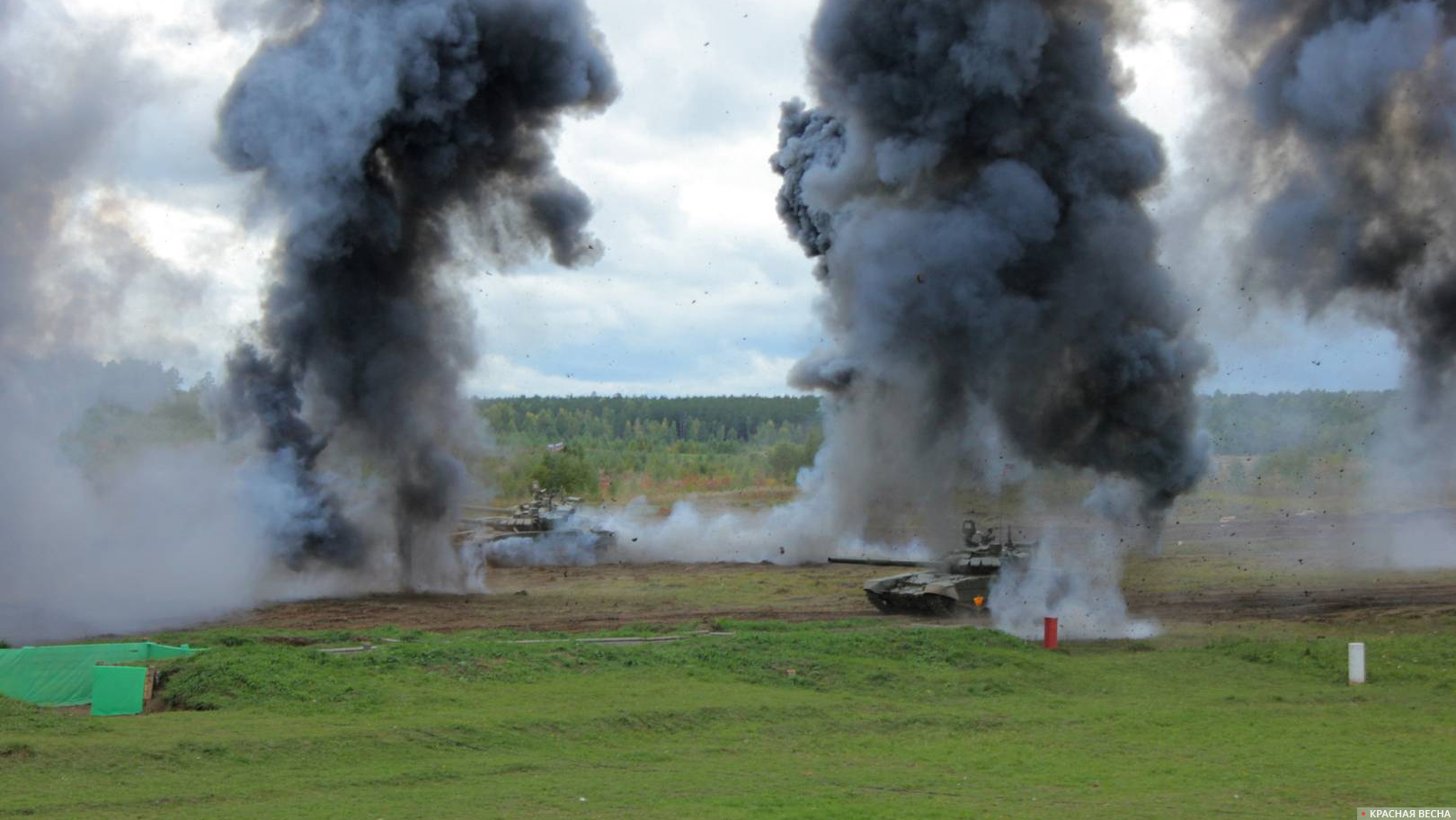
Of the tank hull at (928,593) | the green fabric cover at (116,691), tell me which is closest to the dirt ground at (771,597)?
the tank hull at (928,593)

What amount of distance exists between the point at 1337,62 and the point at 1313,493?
46738 millimetres

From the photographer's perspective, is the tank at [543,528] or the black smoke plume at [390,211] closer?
the black smoke plume at [390,211]

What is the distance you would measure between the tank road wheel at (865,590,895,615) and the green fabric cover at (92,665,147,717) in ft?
63.4

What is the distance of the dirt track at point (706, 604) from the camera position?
1292 inches

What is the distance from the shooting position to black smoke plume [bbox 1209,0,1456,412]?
3338 centimetres

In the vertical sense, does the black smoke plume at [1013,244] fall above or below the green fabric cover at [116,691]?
above

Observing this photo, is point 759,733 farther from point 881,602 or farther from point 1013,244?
point 1013,244

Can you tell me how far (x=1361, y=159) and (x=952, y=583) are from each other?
15.5 m

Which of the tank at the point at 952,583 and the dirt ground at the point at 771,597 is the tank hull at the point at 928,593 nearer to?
the tank at the point at 952,583

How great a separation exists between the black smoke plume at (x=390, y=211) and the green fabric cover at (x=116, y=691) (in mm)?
19995

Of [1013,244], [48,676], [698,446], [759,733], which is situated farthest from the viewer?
[698,446]

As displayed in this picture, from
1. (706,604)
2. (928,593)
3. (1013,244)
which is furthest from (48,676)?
(1013,244)

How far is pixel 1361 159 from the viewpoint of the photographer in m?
34.8

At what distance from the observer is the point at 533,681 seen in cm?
2178
